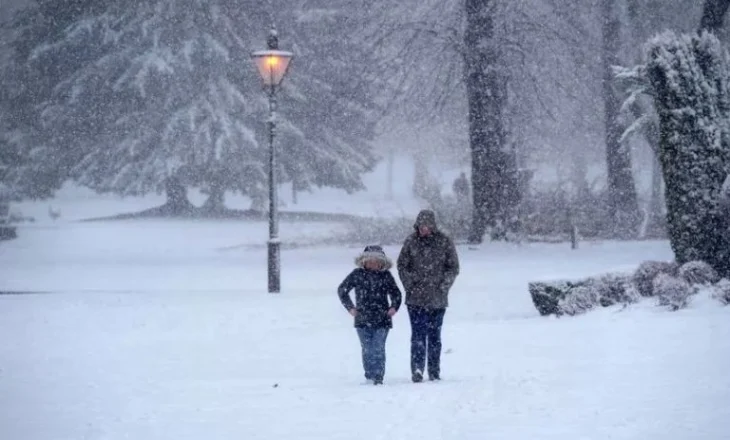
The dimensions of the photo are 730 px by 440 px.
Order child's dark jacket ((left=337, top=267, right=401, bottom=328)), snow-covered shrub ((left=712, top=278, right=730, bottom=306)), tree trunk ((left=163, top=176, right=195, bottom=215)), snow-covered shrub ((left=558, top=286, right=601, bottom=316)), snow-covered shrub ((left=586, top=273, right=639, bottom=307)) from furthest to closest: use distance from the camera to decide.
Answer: tree trunk ((left=163, top=176, right=195, bottom=215)), snow-covered shrub ((left=586, top=273, right=639, bottom=307)), snow-covered shrub ((left=558, top=286, right=601, bottom=316)), snow-covered shrub ((left=712, top=278, right=730, bottom=306)), child's dark jacket ((left=337, top=267, right=401, bottom=328))

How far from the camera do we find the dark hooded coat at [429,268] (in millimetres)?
9297

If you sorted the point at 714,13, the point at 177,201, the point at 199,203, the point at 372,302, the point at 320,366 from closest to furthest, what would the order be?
the point at 372,302 < the point at 320,366 < the point at 714,13 < the point at 177,201 < the point at 199,203

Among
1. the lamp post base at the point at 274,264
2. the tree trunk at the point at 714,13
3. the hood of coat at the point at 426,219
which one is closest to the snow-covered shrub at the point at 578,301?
the hood of coat at the point at 426,219

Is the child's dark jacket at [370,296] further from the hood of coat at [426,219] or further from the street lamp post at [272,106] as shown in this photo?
the street lamp post at [272,106]

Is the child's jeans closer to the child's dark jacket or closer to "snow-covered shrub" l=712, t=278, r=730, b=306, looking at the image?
the child's dark jacket

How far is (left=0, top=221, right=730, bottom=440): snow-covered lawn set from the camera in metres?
7.51

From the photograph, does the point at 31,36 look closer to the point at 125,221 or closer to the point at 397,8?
the point at 125,221

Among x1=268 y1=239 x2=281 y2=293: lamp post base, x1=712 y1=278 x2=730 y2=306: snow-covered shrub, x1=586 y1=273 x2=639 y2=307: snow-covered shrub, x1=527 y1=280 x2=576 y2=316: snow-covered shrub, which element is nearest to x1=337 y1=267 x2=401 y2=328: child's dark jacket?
x1=527 y1=280 x2=576 y2=316: snow-covered shrub

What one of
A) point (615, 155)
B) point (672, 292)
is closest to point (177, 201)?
point (615, 155)

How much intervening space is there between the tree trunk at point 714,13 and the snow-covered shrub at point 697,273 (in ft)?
39.1

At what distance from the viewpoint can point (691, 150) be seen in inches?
591

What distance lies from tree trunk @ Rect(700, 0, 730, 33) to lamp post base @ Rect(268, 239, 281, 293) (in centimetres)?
1305

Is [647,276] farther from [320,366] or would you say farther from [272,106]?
[272,106]

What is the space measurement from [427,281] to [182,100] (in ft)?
110
